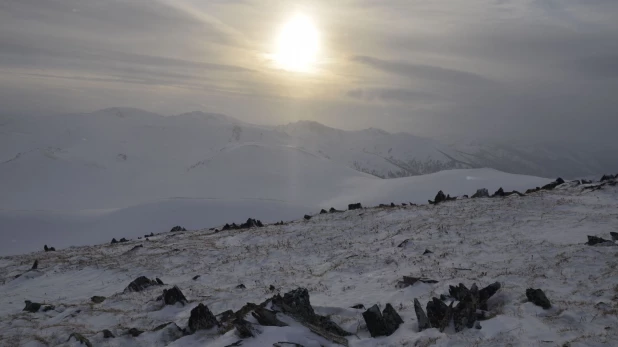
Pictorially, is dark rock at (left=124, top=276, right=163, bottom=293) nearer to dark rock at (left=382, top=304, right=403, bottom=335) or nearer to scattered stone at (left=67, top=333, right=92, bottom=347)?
scattered stone at (left=67, top=333, right=92, bottom=347)

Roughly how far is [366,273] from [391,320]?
21.0 ft

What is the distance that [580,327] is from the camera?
32.7 ft

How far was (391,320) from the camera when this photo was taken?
A: 11.1 m

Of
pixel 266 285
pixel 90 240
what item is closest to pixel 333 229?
pixel 266 285

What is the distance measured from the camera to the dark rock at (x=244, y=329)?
9961mm

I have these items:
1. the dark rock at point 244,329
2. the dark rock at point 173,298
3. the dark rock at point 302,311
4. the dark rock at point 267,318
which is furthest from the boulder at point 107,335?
the dark rock at point 302,311

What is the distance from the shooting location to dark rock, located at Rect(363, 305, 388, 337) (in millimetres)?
10898

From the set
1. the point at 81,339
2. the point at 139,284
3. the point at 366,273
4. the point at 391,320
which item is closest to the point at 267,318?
the point at 391,320

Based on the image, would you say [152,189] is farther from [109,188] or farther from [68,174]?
[68,174]

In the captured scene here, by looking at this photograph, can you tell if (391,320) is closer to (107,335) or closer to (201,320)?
(201,320)

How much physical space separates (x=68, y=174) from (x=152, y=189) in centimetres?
4088

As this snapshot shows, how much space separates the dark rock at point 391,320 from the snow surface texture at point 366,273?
0.18m

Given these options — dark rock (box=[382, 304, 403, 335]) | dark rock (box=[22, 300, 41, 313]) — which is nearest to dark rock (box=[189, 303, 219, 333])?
dark rock (box=[382, 304, 403, 335])

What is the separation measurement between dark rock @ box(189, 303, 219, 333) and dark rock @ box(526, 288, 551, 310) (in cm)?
849
